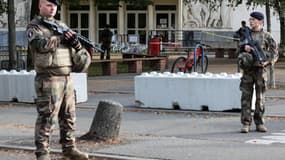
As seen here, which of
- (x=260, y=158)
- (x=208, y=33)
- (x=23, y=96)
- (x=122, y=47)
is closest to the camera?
(x=260, y=158)

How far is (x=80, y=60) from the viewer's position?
7.40 metres

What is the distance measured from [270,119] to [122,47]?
2880 centimetres

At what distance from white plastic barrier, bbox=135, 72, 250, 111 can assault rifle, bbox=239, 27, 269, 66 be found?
2962mm

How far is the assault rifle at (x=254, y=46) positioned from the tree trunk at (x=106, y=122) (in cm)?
237

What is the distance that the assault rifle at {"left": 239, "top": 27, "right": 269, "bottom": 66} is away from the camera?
9992 millimetres

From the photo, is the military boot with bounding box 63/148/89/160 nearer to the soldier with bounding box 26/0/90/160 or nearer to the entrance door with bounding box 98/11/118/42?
the soldier with bounding box 26/0/90/160

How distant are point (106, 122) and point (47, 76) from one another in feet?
7.22

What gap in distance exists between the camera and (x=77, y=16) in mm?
50844

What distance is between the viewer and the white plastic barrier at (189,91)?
13117mm

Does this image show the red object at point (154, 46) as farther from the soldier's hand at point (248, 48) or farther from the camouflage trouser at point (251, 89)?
the soldier's hand at point (248, 48)

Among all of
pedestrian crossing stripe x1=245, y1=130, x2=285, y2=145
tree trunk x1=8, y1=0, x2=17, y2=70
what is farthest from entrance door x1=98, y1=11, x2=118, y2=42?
pedestrian crossing stripe x1=245, y1=130, x2=285, y2=145

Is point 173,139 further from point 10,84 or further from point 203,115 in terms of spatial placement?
point 10,84

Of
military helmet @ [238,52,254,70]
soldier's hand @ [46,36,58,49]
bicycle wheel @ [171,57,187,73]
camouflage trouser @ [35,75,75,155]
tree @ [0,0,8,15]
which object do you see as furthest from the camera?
tree @ [0,0,8,15]

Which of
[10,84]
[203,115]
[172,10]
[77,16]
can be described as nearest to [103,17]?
[77,16]
